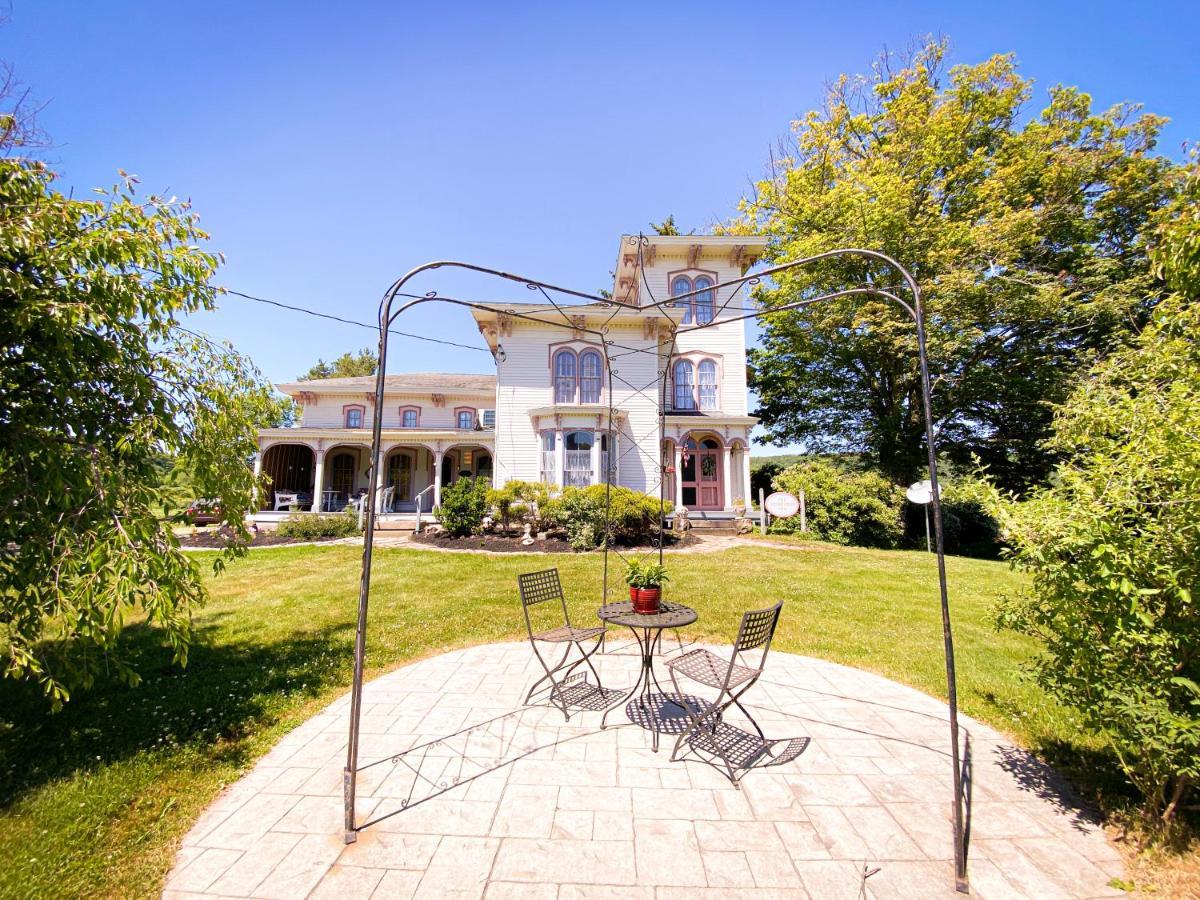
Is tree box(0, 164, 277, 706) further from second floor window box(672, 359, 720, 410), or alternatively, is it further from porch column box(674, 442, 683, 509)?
second floor window box(672, 359, 720, 410)

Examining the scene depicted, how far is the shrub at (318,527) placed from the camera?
14.8m

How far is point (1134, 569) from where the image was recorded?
Result: 2.38m

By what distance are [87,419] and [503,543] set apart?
10771 mm

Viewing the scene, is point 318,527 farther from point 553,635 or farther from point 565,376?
Result: point 553,635

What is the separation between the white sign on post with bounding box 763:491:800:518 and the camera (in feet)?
48.2

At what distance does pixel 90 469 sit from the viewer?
3.03 meters

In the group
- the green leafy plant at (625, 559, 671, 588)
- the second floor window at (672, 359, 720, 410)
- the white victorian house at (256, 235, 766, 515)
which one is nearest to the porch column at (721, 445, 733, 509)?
the white victorian house at (256, 235, 766, 515)

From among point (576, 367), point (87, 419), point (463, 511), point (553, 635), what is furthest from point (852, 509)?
point (87, 419)

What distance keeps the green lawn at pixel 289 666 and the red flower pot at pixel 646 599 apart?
93.1 inches

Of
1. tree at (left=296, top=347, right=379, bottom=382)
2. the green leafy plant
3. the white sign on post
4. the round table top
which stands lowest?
the round table top

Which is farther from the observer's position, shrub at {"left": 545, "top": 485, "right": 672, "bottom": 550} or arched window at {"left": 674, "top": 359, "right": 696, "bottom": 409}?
arched window at {"left": 674, "top": 359, "right": 696, "bottom": 409}

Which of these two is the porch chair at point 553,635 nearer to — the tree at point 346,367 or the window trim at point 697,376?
the window trim at point 697,376

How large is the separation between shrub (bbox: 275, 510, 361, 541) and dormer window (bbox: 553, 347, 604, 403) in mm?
8222

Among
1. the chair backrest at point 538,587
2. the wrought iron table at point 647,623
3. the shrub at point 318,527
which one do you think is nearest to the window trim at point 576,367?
the shrub at point 318,527
